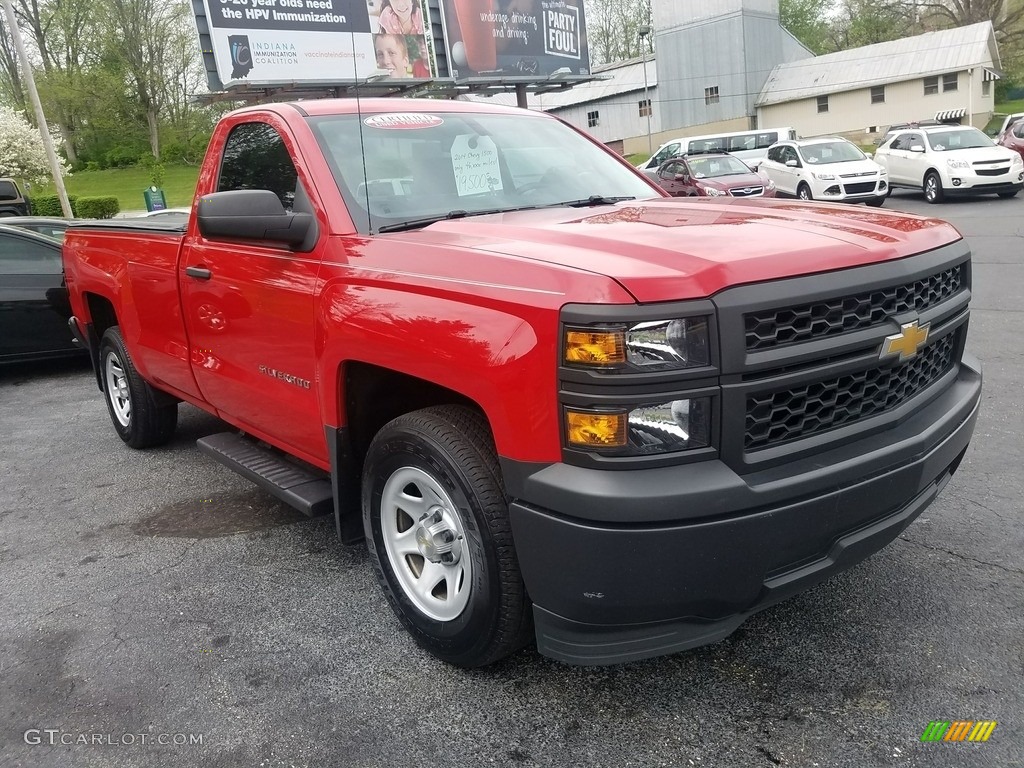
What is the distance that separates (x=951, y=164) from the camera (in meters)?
18.3

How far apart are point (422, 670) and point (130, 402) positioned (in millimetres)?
3465

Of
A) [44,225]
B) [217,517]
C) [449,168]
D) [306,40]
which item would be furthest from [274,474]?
[306,40]

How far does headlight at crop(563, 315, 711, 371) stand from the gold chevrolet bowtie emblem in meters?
0.64

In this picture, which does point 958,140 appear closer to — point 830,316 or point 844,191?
point 844,191

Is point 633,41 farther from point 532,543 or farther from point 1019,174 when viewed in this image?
point 532,543

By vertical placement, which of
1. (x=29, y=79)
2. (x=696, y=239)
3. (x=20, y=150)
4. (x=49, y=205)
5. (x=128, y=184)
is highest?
(x=20, y=150)

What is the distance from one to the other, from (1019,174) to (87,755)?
20.6 meters

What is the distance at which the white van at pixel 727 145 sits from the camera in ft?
86.2

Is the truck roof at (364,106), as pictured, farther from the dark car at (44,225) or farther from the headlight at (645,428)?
the dark car at (44,225)

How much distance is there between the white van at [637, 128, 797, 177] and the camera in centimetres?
2628

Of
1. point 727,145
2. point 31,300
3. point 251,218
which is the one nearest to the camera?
point 251,218

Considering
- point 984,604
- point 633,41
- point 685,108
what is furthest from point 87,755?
point 633,41

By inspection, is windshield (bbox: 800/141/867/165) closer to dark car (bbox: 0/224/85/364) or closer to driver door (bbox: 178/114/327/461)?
dark car (bbox: 0/224/85/364)

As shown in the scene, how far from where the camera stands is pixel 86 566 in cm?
391
